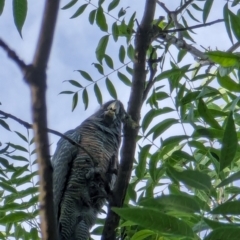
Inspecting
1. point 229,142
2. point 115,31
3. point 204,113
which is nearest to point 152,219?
point 229,142

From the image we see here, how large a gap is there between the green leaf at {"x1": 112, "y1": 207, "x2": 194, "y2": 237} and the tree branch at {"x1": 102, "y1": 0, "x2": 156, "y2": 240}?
707mm

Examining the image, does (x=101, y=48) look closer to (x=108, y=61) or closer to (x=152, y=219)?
(x=108, y=61)

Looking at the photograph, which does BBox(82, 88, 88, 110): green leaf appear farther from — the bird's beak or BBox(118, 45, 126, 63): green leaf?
the bird's beak

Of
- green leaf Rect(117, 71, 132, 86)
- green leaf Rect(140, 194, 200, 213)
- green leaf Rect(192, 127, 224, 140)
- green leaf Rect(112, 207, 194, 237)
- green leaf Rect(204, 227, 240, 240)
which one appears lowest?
green leaf Rect(204, 227, 240, 240)

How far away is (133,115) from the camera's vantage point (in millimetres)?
2309

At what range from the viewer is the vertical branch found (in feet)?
3.97

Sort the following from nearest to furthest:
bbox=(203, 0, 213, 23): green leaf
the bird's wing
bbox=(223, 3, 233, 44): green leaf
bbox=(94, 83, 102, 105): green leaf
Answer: bbox=(223, 3, 233, 44): green leaf, bbox=(203, 0, 213, 23): green leaf, bbox=(94, 83, 102, 105): green leaf, the bird's wing

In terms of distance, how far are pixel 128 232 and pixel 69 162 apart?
1.09m

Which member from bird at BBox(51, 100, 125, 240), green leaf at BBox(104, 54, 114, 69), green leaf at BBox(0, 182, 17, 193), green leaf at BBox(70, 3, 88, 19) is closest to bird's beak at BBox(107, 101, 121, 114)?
bird at BBox(51, 100, 125, 240)

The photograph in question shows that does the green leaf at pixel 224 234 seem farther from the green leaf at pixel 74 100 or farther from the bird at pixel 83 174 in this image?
the green leaf at pixel 74 100

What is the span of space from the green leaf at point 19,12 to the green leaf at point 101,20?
1.16 m

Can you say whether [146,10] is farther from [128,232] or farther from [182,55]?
[128,232]

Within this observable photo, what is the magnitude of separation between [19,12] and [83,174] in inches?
67.7

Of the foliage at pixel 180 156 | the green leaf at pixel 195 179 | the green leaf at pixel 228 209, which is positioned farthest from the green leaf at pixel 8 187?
the green leaf at pixel 228 209
